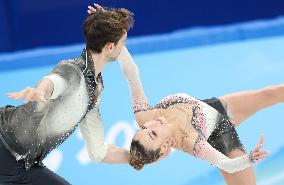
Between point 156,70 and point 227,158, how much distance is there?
183 cm

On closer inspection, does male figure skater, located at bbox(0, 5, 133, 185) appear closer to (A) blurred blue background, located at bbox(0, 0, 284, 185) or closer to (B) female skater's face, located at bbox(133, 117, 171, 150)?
(B) female skater's face, located at bbox(133, 117, 171, 150)

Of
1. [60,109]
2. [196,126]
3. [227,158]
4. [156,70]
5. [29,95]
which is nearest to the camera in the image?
[29,95]

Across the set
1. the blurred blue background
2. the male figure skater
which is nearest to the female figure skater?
the male figure skater

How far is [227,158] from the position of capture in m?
3.55

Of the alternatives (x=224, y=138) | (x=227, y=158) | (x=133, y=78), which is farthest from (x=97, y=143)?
(x=224, y=138)

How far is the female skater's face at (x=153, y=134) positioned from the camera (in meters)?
3.59

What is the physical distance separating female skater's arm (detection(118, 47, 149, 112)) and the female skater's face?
31 centimetres

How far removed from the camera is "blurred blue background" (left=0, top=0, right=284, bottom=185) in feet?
15.1

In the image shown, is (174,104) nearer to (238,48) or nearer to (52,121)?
(52,121)

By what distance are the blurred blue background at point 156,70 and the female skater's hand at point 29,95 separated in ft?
5.68

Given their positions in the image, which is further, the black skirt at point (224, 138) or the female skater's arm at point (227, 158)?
the black skirt at point (224, 138)

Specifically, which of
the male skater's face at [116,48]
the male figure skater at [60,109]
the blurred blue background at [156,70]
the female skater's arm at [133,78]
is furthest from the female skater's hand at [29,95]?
the blurred blue background at [156,70]

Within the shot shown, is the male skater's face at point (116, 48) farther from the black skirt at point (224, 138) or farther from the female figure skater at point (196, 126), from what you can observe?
the black skirt at point (224, 138)

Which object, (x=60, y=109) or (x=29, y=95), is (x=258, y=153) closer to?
(x=60, y=109)
